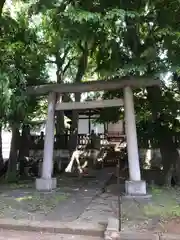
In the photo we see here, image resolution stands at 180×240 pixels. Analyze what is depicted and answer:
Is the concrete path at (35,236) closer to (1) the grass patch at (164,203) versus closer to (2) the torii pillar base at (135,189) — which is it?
(1) the grass patch at (164,203)

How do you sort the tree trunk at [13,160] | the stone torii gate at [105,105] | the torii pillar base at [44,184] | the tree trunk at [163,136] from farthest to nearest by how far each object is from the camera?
the tree trunk at [13,160]
the tree trunk at [163,136]
the torii pillar base at [44,184]
the stone torii gate at [105,105]

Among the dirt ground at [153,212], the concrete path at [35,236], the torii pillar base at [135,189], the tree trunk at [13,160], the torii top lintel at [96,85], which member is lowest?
the concrete path at [35,236]

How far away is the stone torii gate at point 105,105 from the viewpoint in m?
9.29

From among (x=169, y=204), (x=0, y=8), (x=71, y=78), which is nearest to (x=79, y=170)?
(x=71, y=78)

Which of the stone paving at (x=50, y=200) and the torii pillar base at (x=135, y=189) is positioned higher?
the torii pillar base at (x=135, y=189)

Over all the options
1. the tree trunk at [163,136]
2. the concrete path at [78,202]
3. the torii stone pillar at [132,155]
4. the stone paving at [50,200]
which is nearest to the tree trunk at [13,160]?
the stone paving at [50,200]

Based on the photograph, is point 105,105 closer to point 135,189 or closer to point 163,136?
point 163,136

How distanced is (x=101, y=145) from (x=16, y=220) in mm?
11293

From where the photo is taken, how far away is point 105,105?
1009cm

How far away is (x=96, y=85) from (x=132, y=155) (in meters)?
2.35

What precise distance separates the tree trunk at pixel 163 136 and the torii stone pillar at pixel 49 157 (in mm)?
3318

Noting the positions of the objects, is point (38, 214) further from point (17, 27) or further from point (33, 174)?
point (33, 174)

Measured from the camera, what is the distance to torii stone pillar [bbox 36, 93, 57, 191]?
992 centimetres

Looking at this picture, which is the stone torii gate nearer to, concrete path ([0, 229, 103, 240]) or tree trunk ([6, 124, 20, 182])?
tree trunk ([6, 124, 20, 182])
